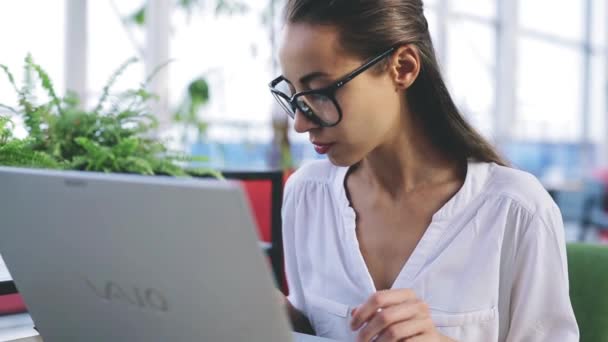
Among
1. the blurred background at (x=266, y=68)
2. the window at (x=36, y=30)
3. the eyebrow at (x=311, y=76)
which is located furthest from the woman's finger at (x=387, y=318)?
the window at (x=36, y=30)

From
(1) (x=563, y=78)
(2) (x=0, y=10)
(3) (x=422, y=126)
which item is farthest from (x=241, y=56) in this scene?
(1) (x=563, y=78)

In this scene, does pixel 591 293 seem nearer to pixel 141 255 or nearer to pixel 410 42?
pixel 410 42

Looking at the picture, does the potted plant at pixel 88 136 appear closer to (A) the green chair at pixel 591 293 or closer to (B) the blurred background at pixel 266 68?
(B) the blurred background at pixel 266 68

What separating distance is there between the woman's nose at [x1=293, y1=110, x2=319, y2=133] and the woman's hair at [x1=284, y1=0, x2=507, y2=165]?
0.13 meters

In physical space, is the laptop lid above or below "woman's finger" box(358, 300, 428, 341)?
above

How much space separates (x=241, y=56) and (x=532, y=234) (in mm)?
2739

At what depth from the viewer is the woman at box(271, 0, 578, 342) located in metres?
1.03

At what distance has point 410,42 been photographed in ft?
3.64

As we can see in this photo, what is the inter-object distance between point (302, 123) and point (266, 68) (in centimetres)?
260

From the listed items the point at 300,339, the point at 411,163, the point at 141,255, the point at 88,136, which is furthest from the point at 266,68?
the point at 141,255

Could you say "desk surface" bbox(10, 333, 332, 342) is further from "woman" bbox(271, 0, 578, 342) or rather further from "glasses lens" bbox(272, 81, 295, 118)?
"glasses lens" bbox(272, 81, 295, 118)

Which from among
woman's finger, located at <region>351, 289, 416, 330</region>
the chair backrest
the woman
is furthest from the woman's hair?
the chair backrest

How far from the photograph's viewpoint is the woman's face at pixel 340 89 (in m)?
1.01

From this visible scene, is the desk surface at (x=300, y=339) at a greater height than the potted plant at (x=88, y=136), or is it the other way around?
the potted plant at (x=88, y=136)
